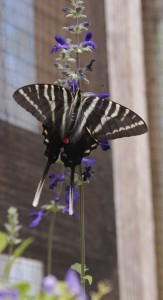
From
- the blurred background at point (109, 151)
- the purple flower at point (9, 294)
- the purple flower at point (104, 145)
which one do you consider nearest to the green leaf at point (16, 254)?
the purple flower at point (9, 294)

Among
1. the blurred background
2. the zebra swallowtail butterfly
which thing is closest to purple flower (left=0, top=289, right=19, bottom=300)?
the zebra swallowtail butterfly

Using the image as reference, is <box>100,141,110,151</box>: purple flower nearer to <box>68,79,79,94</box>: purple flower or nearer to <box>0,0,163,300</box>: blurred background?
<box>68,79,79,94</box>: purple flower

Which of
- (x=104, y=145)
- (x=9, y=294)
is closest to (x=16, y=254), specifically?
(x=9, y=294)

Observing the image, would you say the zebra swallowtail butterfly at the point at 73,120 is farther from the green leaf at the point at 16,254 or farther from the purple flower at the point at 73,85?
the green leaf at the point at 16,254

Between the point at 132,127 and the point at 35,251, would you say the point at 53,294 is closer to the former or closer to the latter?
the point at 132,127

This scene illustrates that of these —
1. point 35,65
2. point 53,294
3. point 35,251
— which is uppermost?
point 35,65

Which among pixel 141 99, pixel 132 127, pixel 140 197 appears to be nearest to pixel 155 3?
pixel 141 99
